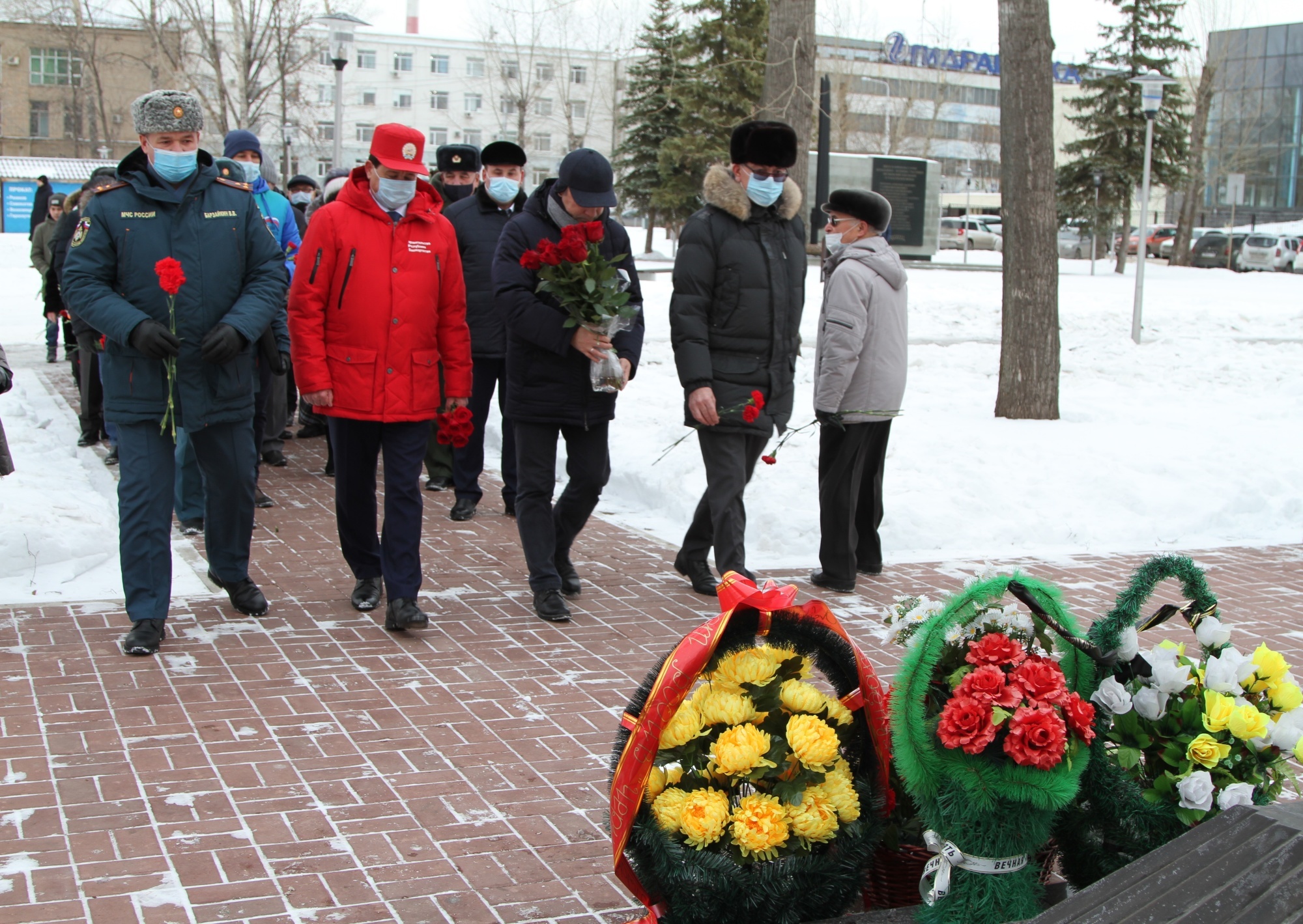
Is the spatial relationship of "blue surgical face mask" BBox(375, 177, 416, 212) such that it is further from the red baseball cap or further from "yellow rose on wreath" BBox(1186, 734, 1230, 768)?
"yellow rose on wreath" BBox(1186, 734, 1230, 768)

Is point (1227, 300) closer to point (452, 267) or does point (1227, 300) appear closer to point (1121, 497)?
point (1121, 497)

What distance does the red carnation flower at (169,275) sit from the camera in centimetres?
530

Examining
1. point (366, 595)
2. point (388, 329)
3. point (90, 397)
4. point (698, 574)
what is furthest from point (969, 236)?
point (388, 329)

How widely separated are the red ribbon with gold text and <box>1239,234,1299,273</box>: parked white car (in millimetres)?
44530

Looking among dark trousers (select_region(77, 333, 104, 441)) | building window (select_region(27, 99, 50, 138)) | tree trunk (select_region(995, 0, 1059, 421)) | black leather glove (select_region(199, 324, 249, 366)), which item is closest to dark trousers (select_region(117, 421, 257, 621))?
black leather glove (select_region(199, 324, 249, 366))

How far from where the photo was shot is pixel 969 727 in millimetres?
2787

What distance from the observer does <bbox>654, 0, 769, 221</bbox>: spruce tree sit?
4034 cm

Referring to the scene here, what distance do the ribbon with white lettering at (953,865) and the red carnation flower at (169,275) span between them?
3.81 m

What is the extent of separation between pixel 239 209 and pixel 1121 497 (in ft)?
19.0

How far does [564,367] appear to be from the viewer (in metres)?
6.08

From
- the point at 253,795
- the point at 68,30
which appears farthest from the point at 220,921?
the point at 68,30

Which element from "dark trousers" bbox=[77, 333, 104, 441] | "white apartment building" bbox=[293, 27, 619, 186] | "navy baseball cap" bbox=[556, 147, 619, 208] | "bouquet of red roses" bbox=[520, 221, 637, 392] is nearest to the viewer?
"bouquet of red roses" bbox=[520, 221, 637, 392]

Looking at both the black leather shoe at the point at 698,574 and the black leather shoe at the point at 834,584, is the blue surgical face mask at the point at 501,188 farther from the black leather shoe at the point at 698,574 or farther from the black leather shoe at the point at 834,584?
the black leather shoe at the point at 834,584

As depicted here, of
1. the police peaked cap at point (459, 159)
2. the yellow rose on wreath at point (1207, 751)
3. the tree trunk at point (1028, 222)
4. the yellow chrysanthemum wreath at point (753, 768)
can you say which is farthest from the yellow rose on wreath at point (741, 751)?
the tree trunk at point (1028, 222)
